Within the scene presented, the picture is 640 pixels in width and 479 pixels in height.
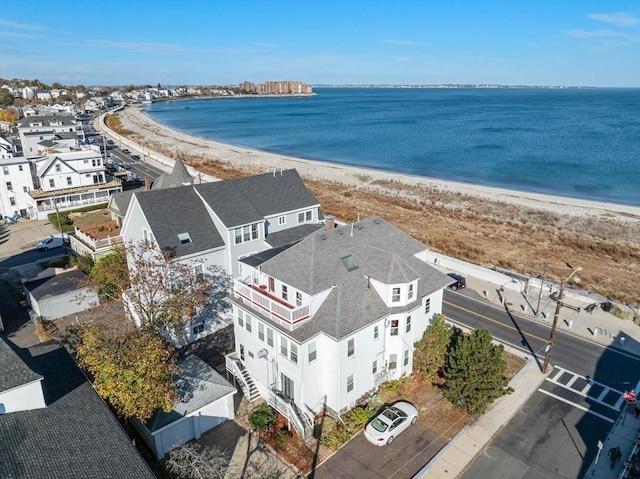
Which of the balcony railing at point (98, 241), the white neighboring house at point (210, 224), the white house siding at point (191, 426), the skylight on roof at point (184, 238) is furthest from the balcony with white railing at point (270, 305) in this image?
the balcony railing at point (98, 241)

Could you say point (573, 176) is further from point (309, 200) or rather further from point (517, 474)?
point (517, 474)

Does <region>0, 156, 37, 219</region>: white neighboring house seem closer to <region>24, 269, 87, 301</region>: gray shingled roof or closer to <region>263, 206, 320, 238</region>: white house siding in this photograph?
<region>24, 269, 87, 301</region>: gray shingled roof

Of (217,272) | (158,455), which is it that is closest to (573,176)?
(217,272)

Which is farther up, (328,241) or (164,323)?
(328,241)

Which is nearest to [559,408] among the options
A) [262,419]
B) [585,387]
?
A: [585,387]

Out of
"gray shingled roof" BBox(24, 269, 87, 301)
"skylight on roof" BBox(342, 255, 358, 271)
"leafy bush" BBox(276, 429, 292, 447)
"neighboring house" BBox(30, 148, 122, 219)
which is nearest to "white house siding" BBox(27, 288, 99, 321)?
"gray shingled roof" BBox(24, 269, 87, 301)

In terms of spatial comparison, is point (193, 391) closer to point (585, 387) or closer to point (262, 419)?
point (262, 419)
